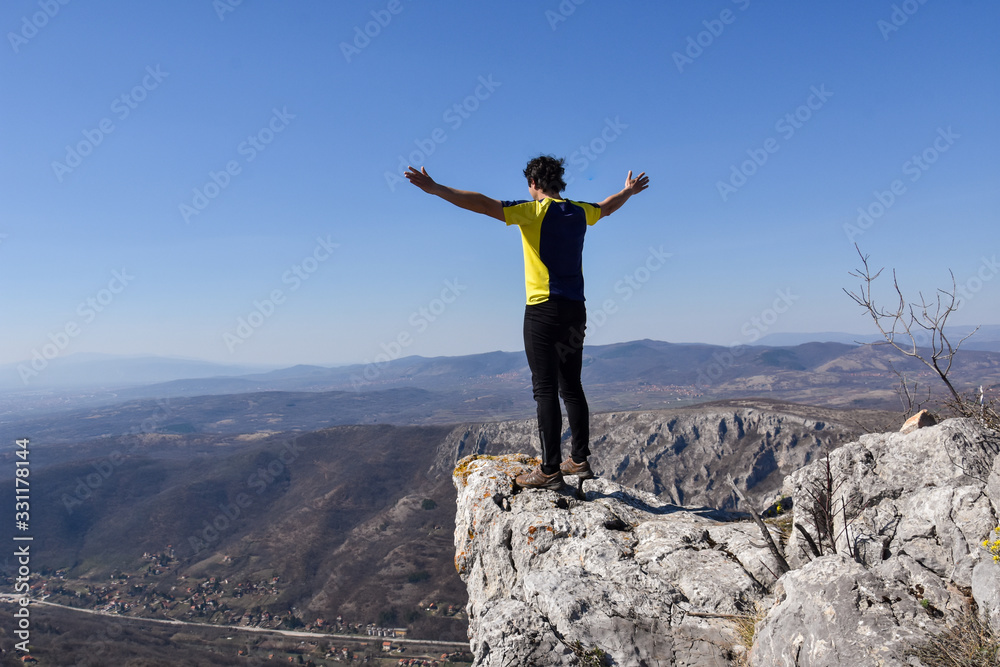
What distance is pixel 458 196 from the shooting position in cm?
488

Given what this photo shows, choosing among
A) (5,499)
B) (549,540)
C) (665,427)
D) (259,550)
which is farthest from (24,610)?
(665,427)

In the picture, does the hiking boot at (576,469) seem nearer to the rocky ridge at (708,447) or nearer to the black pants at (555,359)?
the black pants at (555,359)

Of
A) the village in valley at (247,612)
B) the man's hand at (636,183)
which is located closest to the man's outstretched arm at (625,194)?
the man's hand at (636,183)

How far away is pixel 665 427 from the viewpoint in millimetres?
142250

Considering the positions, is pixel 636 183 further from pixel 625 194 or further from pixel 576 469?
pixel 576 469

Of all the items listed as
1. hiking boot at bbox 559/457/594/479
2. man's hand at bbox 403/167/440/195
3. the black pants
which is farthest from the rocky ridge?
man's hand at bbox 403/167/440/195

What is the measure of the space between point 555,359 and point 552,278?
0.93 m

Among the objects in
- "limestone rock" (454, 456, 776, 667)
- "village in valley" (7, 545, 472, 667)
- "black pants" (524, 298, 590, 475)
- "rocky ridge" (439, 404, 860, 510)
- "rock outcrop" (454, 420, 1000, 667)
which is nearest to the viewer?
"rock outcrop" (454, 420, 1000, 667)

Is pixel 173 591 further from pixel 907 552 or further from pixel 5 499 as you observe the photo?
pixel 907 552

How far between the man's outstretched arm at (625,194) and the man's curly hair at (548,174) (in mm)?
627

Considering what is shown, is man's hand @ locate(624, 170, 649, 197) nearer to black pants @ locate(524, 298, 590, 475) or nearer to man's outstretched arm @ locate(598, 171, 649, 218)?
man's outstretched arm @ locate(598, 171, 649, 218)

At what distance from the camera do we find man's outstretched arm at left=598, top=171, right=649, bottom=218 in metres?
6.05

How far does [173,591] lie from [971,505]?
13910 cm

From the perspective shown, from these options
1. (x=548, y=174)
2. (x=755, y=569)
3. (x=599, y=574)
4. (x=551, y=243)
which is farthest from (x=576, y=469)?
(x=548, y=174)
